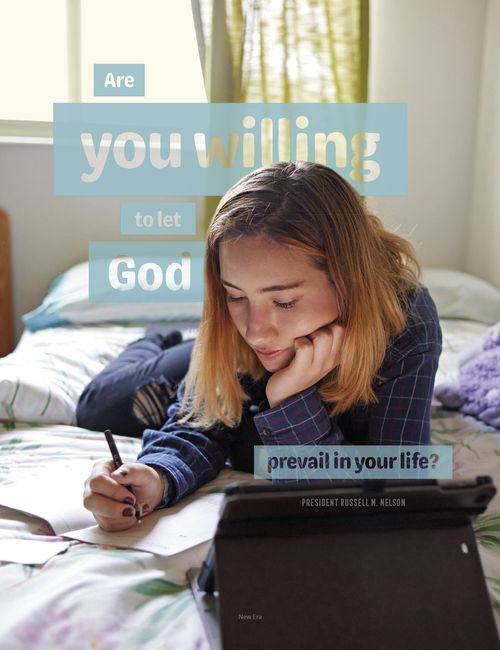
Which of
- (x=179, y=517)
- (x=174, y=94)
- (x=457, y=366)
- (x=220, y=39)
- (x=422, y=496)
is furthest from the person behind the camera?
(x=174, y=94)

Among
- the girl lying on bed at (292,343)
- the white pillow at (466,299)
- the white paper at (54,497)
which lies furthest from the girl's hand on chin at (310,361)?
the white pillow at (466,299)

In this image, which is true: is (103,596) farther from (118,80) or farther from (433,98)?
(433,98)

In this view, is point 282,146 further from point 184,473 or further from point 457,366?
point 184,473

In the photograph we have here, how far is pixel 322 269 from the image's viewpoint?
983 mm

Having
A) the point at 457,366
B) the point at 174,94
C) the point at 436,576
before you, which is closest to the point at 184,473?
the point at 436,576

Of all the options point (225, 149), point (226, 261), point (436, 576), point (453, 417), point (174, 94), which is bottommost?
point (453, 417)

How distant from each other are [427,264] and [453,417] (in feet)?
5.31

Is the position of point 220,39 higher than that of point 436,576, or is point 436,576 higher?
point 220,39

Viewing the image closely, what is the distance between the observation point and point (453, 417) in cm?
148

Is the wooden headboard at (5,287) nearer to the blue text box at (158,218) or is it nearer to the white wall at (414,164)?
the white wall at (414,164)

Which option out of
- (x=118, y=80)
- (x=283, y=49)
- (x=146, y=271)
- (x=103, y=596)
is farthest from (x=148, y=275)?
(x=103, y=596)

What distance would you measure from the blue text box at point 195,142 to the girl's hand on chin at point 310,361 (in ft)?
5.58

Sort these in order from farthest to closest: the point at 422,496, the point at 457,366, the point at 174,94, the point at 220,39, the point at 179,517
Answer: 1. the point at 174,94
2. the point at 220,39
3. the point at 457,366
4. the point at 179,517
5. the point at 422,496

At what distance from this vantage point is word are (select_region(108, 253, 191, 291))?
7.73ft
